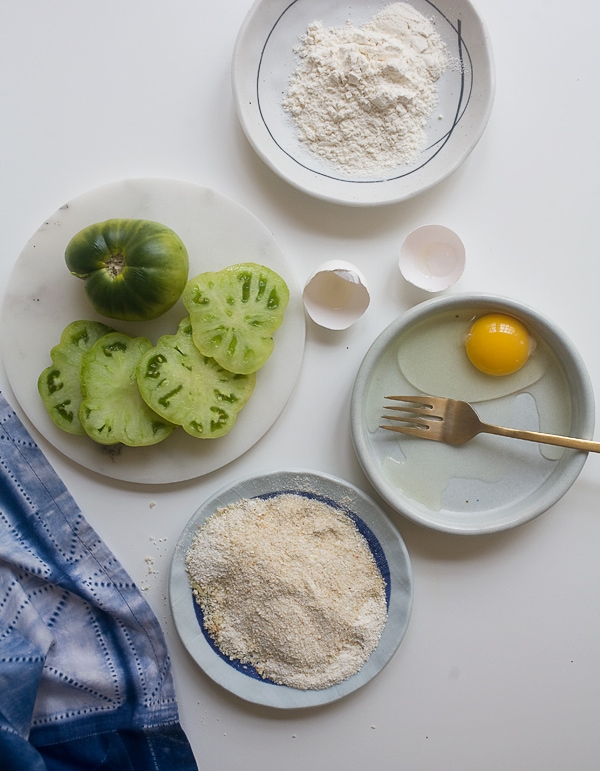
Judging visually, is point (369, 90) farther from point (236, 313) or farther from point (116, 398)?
point (116, 398)

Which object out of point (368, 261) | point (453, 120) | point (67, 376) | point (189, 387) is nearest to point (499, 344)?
point (368, 261)

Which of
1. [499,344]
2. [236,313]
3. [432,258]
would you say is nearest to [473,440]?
[499,344]

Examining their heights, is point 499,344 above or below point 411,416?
above

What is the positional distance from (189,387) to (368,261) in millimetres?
422

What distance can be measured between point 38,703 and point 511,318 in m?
1.15

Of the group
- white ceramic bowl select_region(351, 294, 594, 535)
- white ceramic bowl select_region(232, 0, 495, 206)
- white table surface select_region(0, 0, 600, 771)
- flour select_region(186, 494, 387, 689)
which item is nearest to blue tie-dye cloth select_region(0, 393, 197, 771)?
white table surface select_region(0, 0, 600, 771)

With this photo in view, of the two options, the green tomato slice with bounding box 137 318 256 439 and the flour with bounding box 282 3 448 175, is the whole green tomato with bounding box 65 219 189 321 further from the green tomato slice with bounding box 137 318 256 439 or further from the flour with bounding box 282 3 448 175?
the flour with bounding box 282 3 448 175

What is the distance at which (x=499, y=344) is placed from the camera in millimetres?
1031

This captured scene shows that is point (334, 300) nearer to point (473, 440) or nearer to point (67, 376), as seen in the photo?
point (473, 440)

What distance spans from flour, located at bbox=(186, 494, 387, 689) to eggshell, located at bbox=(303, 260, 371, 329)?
340 mm

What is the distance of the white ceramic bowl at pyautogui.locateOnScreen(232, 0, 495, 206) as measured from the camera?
1.05m

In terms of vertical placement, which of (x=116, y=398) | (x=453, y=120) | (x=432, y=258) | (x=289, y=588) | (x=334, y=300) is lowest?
(x=289, y=588)

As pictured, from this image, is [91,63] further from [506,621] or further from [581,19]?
[506,621]

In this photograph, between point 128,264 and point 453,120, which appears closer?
point 128,264
